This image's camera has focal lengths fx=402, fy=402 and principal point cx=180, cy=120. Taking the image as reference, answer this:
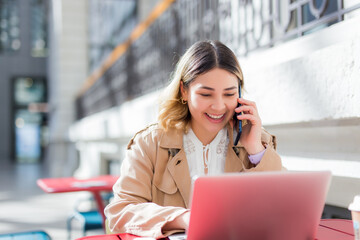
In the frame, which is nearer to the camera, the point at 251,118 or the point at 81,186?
the point at 251,118

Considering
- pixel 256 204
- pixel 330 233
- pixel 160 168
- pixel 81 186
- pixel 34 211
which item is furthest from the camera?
pixel 34 211

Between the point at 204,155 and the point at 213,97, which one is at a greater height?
the point at 213,97

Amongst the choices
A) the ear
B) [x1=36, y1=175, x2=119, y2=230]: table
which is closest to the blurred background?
the ear

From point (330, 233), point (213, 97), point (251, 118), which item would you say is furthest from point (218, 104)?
point (330, 233)

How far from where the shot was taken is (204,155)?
64.9 inches

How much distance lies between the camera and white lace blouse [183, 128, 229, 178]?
1.64 m

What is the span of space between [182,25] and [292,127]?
2.08 metres

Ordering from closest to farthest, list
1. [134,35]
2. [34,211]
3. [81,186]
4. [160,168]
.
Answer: [160,168], [81,186], [134,35], [34,211]

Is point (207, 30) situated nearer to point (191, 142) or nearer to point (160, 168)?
point (191, 142)

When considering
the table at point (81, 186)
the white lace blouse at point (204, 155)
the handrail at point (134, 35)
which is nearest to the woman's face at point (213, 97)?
the white lace blouse at point (204, 155)

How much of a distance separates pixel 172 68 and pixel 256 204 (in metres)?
3.42

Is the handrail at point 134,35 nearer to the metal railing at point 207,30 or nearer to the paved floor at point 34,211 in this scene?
the metal railing at point 207,30

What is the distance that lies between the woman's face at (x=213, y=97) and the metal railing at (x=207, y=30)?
0.79 m

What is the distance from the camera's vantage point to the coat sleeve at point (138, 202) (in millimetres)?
1234
